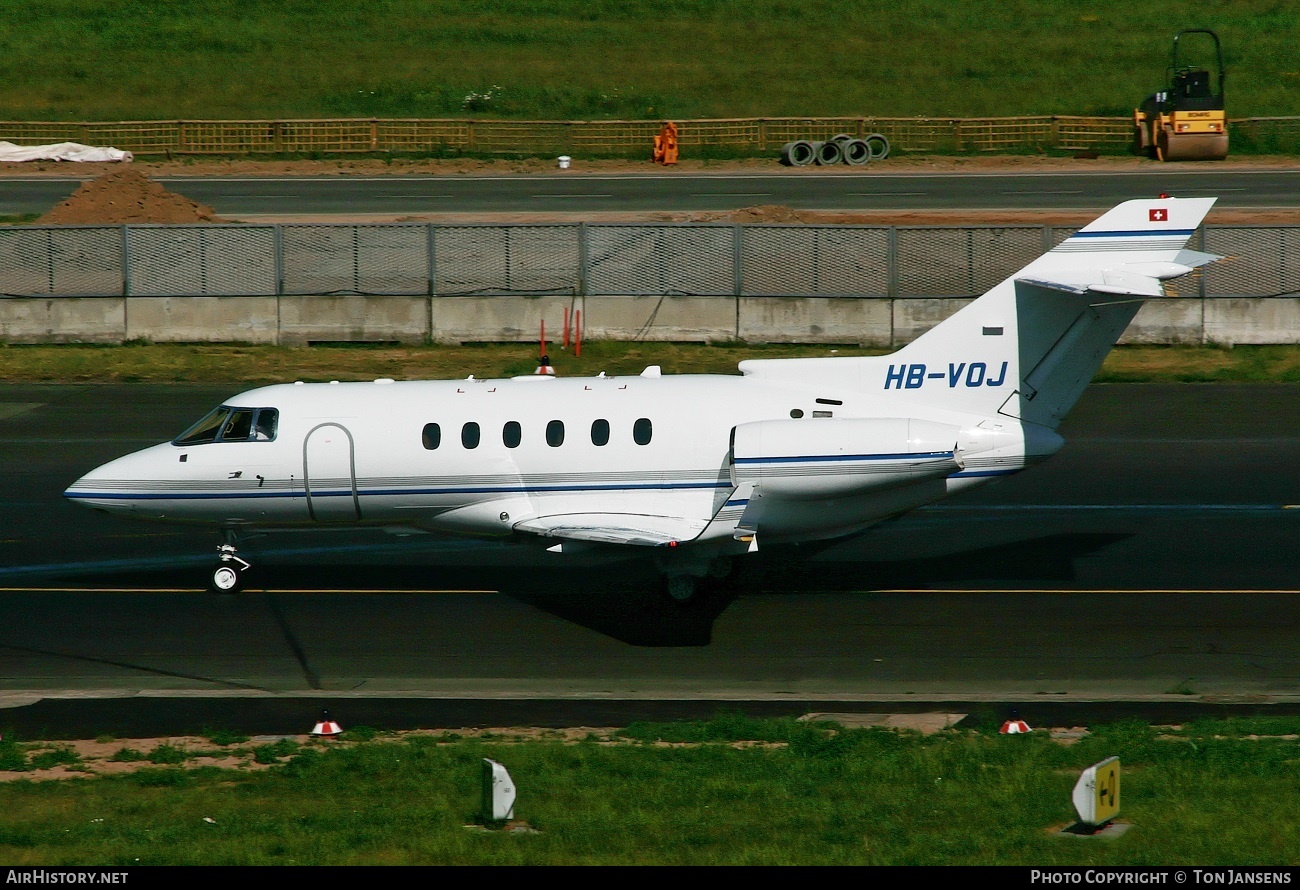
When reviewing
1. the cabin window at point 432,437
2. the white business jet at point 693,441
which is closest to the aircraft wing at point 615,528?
the white business jet at point 693,441

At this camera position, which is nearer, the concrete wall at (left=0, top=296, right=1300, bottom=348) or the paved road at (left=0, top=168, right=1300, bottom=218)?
the concrete wall at (left=0, top=296, right=1300, bottom=348)

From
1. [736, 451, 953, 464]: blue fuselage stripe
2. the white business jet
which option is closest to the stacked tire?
the white business jet

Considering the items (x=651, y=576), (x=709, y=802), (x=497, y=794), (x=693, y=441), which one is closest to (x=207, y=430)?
(x=651, y=576)

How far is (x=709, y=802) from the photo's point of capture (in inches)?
483

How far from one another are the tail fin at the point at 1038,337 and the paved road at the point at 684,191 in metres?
31.9

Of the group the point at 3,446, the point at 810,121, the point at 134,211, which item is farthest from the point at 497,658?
the point at 810,121

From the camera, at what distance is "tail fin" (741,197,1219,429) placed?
62.7 ft

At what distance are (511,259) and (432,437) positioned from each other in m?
18.1

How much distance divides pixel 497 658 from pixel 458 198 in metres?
40.1

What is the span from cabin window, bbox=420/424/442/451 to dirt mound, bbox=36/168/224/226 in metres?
26.9

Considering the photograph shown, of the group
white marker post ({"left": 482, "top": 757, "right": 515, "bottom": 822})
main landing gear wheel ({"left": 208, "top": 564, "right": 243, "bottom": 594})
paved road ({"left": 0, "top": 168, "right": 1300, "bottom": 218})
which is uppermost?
paved road ({"left": 0, "top": 168, "right": 1300, "bottom": 218})

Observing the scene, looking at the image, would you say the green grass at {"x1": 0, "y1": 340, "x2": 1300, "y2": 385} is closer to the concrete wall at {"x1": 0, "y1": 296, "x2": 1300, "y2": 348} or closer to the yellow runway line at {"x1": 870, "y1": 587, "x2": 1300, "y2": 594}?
the concrete wall at {"x1": 0, "y1": 296, "x2": 1300, "y2": 348}

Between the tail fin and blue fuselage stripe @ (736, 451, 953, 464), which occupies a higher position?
the tail fin

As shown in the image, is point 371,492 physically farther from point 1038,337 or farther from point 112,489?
point 1038,337
